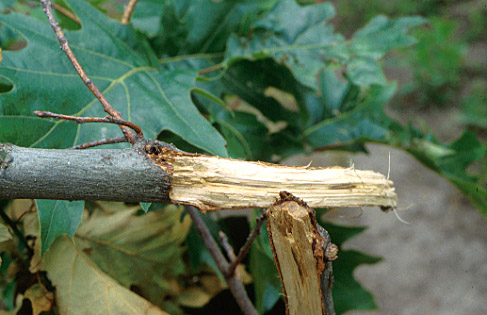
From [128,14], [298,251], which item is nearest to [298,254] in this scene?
[298,251]

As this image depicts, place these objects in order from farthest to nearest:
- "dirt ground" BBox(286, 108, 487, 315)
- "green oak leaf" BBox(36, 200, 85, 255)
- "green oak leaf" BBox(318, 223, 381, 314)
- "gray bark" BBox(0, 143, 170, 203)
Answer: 1. "dirt ground" BBox(286, 108, 487, 315)
2. "green oak leaf" BBox(318, 223, 381, 314)
3. "green oak leaf" BBox(36, 200, 85, 255)
4. "gray bark" BBox(0, 143, 170, 203)

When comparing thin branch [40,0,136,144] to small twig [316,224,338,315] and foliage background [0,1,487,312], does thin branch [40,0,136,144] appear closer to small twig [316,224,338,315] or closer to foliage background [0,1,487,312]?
foliage background [0,1,487,312]

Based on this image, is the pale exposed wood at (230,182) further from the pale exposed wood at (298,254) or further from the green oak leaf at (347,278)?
the green oak leaf at (347,278)

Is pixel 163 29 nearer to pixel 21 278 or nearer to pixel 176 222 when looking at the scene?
pixel 176 222

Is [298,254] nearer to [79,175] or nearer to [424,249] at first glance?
[79,175]

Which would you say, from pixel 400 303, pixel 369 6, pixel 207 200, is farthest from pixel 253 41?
pixel 369 6

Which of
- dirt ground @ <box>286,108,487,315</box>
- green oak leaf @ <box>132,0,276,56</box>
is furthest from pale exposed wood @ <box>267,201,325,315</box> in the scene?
dirt ground @ <box>286,108,487,315</box>
